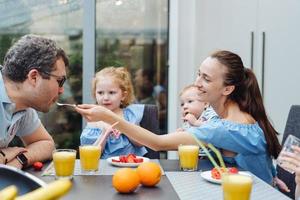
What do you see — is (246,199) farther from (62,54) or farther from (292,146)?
(62,54)

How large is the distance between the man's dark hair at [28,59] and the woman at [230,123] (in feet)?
0.78

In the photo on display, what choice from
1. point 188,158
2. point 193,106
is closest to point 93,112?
point 188,158

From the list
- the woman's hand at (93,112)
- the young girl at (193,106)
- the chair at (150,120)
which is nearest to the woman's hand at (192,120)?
the young girl at (193,106)

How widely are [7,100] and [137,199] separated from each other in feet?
2.62

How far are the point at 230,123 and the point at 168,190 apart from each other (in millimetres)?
595

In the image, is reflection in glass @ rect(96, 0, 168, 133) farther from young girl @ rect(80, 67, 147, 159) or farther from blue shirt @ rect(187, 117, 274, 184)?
blue shirt @ rect(187, 117, 274, 184)

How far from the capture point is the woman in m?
1.92

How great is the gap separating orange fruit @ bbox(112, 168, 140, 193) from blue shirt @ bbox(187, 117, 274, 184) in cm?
58

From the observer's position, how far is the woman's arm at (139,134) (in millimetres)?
1960

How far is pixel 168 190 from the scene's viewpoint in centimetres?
147

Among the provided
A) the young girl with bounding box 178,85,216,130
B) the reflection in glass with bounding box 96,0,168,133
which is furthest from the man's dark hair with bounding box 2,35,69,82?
the reflection in glass with bounding box 96,0,168,133

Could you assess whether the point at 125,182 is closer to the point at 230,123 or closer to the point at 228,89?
the point at 230,123

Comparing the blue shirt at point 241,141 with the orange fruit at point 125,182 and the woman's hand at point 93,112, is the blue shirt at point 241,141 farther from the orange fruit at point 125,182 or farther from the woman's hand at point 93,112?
the orange fruit at point 125,182

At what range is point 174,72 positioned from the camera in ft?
12.7
